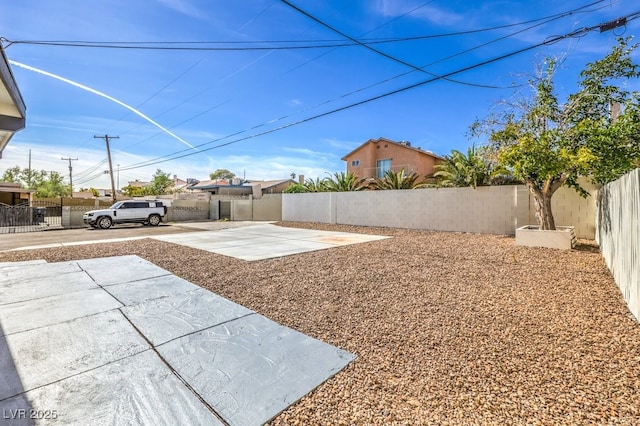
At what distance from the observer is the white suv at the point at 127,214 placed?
16203 mm

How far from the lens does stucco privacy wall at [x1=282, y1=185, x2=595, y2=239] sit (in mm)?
8898

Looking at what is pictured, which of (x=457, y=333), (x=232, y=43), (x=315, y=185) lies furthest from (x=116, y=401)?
(x=315, y=185)

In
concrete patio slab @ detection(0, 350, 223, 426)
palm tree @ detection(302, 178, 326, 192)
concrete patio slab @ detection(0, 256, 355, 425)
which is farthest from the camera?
palm tree @ detection(302, 178, 326, 192)

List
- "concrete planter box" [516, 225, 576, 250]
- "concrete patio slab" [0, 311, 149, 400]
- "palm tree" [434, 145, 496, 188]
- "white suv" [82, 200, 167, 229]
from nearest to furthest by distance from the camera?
"concrete patio slab" [0, 311, 149, 400] → "concrete planter box" [516, 225, 576, 250] → "palm tree" [434, 145, 496, 188] → "white suv" [82, 200, 167, 229]

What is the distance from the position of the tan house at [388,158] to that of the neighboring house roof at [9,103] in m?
20.4

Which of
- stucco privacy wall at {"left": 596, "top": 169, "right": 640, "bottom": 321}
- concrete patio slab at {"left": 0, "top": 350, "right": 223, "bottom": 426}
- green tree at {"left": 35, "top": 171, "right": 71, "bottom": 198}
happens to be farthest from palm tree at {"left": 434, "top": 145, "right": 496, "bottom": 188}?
green tree at {"left": 35, "top": 171, "right": 71, "bottom": 198}

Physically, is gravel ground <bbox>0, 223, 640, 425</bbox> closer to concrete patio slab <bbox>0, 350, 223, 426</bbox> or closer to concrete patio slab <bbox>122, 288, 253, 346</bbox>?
concrete patio slab <bbox>122, 288, 253, 346</bbox>

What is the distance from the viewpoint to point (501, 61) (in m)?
7.84

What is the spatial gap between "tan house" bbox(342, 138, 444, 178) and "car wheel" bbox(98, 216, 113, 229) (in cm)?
1849

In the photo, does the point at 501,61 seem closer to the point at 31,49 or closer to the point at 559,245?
the point at 559,245

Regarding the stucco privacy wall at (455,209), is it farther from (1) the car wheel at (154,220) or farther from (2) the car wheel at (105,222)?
(2) the car wheel at (105,222)

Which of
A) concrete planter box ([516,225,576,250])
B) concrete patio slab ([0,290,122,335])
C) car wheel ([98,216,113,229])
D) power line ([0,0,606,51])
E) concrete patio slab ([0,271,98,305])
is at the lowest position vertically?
concrete patio slab ([0,290,122,335])

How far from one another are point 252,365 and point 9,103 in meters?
5.06

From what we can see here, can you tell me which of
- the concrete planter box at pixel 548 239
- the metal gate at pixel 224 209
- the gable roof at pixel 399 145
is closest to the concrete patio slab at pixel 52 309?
the concrete planter box at pixel 548 239
